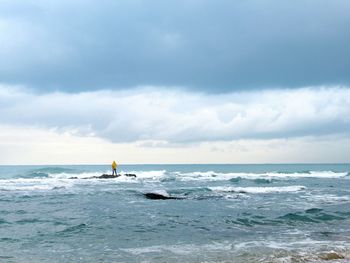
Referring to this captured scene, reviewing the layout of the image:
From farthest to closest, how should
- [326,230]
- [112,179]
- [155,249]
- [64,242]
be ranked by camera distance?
[112,179] → [326,230] → [64,242] → [155,249]

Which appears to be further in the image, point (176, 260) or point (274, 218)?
point (274, 218)

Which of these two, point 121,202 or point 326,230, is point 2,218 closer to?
point 121,202

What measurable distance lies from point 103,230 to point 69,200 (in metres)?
11.2

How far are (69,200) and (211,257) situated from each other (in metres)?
16.8

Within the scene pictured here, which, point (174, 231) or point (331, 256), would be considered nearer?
point (331, 256)

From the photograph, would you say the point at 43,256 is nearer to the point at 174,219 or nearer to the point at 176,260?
the point at 176,260

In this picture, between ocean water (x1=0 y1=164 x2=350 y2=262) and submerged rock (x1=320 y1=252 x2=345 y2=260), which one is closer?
submerged rock (x1=320 y1=252 x2=345 y2=260)

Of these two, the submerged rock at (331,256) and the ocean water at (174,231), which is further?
the ocean water at (174,231)

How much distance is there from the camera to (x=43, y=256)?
11.6m

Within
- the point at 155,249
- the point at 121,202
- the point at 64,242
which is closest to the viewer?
the point at 155,249

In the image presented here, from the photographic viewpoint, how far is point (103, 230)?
51.6 ft

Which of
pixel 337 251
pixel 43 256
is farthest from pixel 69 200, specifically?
pixel 337 251

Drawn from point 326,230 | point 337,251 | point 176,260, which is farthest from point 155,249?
point 326,230

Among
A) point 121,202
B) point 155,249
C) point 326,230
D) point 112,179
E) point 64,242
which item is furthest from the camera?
point 112,179
